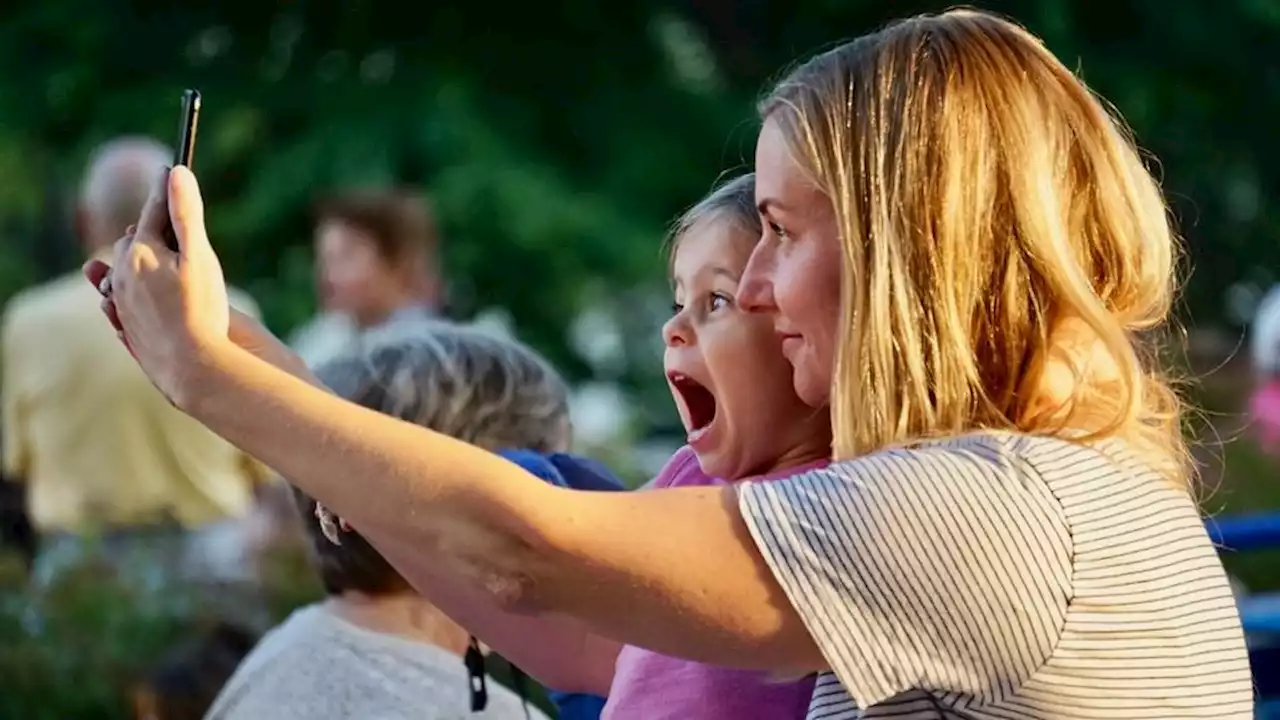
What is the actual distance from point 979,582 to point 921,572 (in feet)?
0.15

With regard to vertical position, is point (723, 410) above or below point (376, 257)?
above

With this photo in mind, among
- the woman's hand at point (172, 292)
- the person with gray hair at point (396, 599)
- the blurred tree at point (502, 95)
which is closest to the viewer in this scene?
the woman's hand at point (172, 292)

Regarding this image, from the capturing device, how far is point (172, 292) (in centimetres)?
182

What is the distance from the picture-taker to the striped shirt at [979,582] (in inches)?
68.4

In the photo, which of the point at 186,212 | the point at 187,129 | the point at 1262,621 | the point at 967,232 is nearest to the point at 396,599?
the point at 187,129

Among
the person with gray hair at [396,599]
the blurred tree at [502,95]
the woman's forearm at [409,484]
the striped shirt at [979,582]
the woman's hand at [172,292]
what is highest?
the woman's hand at [172,292]

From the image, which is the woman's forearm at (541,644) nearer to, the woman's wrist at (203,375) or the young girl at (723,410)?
the young girl at (723,410)

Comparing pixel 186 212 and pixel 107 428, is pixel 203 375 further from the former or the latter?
pixel 107 428

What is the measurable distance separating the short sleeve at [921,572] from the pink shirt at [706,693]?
12.5 inches

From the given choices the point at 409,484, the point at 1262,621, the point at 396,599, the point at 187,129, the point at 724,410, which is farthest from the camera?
the point at 1262,621

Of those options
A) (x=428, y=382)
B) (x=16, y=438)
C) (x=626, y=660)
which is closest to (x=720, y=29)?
(x=16, y=438)

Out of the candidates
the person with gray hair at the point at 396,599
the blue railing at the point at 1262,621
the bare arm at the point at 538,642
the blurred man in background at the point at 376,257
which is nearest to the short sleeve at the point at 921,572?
the bare arm at the point at 538,642

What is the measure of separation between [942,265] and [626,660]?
23.4 inches

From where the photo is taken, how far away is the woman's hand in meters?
1.80
